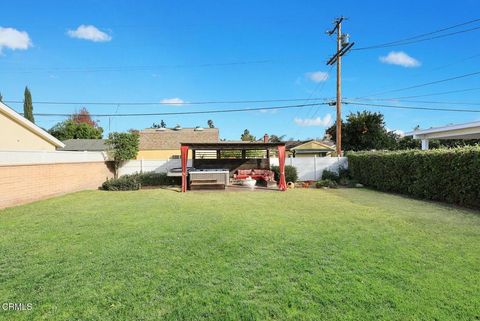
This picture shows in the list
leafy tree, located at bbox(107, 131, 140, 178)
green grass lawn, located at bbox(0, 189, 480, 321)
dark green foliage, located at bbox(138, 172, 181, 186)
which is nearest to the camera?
green grass lawn, located at bbox(0, 189, 480, 321)

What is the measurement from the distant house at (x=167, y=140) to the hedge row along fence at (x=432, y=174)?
18455mm

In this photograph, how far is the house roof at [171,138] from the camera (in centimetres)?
2911

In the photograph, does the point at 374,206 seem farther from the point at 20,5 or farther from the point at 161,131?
the point at 161,131

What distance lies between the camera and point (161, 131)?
31.0 m

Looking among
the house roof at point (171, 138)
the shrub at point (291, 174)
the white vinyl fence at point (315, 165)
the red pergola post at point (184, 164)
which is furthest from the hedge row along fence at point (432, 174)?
the house roof at point (171, 138)

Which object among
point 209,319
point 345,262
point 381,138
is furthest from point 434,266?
point 381,138

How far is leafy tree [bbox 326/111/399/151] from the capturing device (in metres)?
25.4

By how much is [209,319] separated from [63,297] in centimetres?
168

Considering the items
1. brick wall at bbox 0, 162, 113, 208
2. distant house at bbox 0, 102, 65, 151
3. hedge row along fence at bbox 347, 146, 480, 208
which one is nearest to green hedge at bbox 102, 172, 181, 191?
brick wall at bbox 0, 162, 113, 208

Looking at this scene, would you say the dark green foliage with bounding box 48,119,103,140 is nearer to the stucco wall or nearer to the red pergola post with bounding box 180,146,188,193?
the stucco wall

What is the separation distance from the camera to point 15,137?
1291cm

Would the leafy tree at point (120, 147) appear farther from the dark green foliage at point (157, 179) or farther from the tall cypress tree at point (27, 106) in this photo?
the tall cypress tree at point (27, 106)

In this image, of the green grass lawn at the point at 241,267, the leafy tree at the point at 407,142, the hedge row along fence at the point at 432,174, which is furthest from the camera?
the leafy tree at the point at 407,142

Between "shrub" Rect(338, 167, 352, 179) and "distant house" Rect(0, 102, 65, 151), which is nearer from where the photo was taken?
"distant house" Rect(0, 102, 65, 151)
